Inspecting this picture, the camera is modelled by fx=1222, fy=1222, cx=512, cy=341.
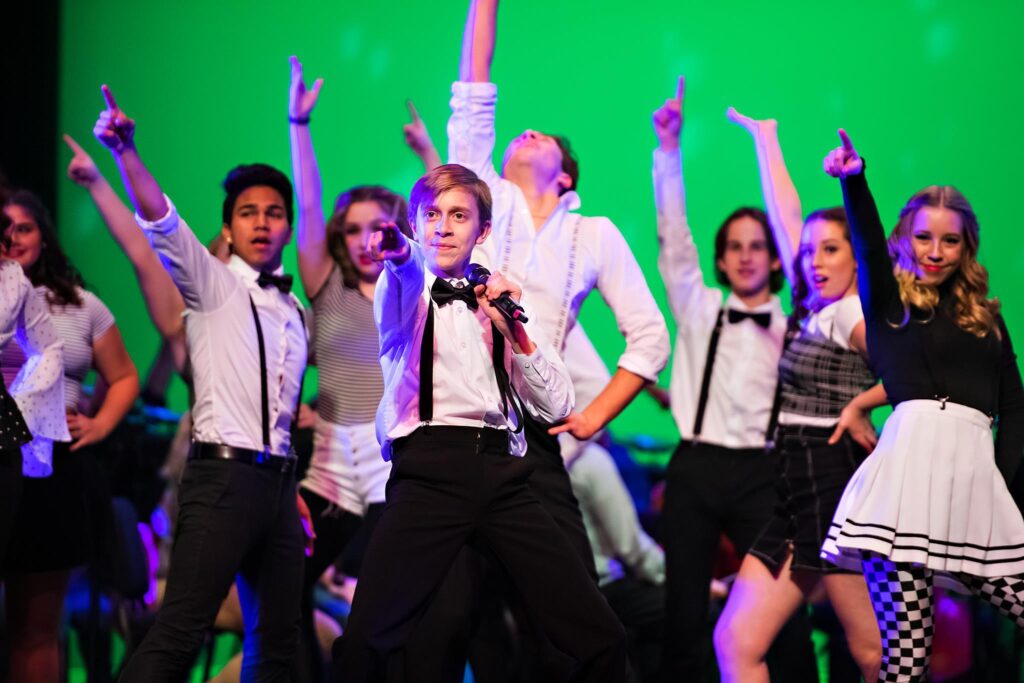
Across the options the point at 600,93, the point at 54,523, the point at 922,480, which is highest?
the point at 600,93

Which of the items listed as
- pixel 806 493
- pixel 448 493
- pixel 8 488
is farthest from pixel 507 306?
pixel 806 493

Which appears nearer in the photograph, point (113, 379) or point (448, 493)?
point (448, 493)

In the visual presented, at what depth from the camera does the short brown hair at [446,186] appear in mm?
2699

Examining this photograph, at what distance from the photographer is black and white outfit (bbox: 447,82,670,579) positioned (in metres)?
3.14

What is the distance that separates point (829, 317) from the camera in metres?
3.67

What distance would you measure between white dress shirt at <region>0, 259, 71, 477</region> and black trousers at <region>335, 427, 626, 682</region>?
1192 millimetres

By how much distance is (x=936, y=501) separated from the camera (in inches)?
119

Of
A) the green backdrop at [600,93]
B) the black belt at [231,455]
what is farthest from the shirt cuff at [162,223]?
the green backdrop at [600,93]

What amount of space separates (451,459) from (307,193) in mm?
1492

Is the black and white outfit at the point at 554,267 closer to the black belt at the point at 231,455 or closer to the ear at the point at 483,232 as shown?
the ear at the point at 483,232

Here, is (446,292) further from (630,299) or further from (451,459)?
(630,299)

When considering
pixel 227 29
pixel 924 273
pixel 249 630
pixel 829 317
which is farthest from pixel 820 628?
pixel 227 29

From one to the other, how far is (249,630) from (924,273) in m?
2.04

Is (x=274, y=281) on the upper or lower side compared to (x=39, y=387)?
upper
